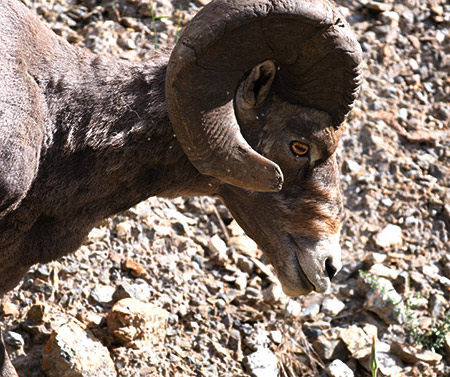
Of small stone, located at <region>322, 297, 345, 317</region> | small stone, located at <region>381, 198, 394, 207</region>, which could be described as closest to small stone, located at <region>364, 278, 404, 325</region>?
small stone, located at <region>322, 297, 345, 317</region>

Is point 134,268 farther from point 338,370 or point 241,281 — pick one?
point 338,370

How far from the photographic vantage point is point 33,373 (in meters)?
5.80

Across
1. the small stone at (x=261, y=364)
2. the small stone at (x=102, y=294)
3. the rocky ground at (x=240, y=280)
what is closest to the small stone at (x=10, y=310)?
the rocky ground at (x=240, y=280)

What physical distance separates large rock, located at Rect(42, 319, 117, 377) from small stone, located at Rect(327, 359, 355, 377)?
171cm

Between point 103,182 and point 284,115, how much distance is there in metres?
1.16

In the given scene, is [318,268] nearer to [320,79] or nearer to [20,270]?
A: [320,79]

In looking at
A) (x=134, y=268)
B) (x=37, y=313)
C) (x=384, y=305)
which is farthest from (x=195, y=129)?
(x=384, y=305)

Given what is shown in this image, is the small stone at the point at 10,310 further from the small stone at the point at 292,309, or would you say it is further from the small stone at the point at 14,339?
the small stone at the point at 292,309

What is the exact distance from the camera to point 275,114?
16.5 ft

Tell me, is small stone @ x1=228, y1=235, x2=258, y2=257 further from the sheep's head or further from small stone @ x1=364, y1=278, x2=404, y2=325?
the sheep's head

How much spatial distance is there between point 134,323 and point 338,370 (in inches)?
64.5

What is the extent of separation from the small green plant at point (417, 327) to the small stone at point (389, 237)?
1.98ft

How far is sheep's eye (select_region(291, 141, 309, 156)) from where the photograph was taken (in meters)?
5.04

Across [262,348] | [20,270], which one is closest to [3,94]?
[20,270]
